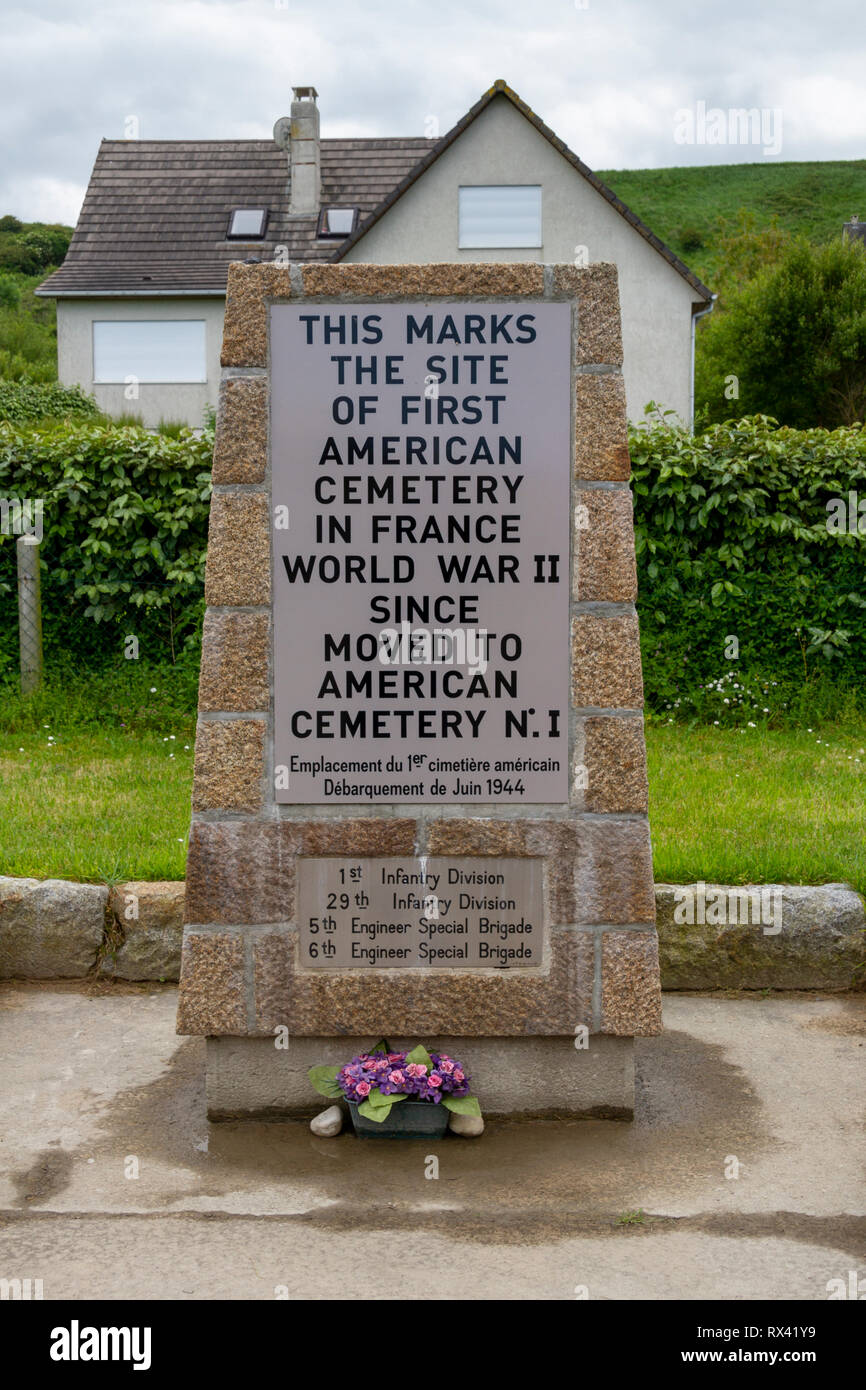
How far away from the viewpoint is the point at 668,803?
21.0 ft

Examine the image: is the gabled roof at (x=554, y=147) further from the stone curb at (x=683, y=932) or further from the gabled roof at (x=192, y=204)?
the stone curb at (x=683, y=932)

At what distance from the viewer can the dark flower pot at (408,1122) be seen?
3.76m

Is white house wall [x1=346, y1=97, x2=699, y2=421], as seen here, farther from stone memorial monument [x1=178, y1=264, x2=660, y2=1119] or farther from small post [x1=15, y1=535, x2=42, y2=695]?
stone memorial monument [x1=178, y1=264, x2=660, y2=1119]

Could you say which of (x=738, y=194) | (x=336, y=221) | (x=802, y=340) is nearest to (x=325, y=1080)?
(x=336, y=221)

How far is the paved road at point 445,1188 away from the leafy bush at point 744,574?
4043mm

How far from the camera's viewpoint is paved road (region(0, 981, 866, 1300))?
301cm

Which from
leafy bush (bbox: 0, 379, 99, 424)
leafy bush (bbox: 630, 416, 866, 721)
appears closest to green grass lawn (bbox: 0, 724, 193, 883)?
leafy bush (bbox: 630, 416, 866, 721)

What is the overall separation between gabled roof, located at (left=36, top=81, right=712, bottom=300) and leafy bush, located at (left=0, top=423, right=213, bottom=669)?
20.2m

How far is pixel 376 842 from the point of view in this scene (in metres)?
3.84

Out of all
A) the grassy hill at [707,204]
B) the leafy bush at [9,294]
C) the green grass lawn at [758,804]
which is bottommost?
the green grass lawn at [758,804]

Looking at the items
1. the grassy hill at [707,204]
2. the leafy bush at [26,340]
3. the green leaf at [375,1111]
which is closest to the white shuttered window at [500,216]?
the leafy bush at [26,340]

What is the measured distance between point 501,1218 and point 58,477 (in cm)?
613

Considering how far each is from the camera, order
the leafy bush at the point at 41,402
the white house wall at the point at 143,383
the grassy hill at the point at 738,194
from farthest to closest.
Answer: the grassy hill at the point at 738,194
the white house wall at the point at 143,383
the leafy bush at the point at 41,402
